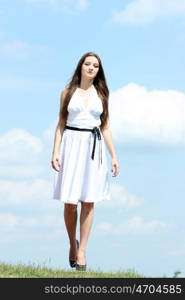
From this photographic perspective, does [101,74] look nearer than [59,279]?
Result: No

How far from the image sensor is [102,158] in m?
Answer: 10.4

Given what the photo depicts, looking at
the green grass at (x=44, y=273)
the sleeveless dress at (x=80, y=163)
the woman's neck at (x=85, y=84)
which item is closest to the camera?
the green grass at (x=44, y=273)


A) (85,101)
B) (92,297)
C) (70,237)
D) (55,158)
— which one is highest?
(85,101)

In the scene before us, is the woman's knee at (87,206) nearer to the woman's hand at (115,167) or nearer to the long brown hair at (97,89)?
the woman's hand at (115,167)

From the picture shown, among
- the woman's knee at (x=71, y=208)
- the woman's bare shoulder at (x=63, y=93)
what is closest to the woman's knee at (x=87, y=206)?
the woman's knee at (x=71, y=208)

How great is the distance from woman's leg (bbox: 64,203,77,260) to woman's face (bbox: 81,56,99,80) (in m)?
1.82

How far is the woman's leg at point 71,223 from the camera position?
411 inches

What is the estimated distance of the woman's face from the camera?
10.3 meters

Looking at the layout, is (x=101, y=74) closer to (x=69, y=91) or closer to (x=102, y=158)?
(x=69, y=91)

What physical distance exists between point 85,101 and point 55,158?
0.90 m

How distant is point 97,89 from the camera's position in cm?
1058

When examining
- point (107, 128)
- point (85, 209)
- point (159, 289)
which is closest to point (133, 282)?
point (159, 289)

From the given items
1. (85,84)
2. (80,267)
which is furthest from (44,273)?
(85,84)

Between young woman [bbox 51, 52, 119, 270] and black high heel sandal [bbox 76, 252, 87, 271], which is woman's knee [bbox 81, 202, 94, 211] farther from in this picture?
black high heel sandal [bbox 76, 252, 87, 271]
